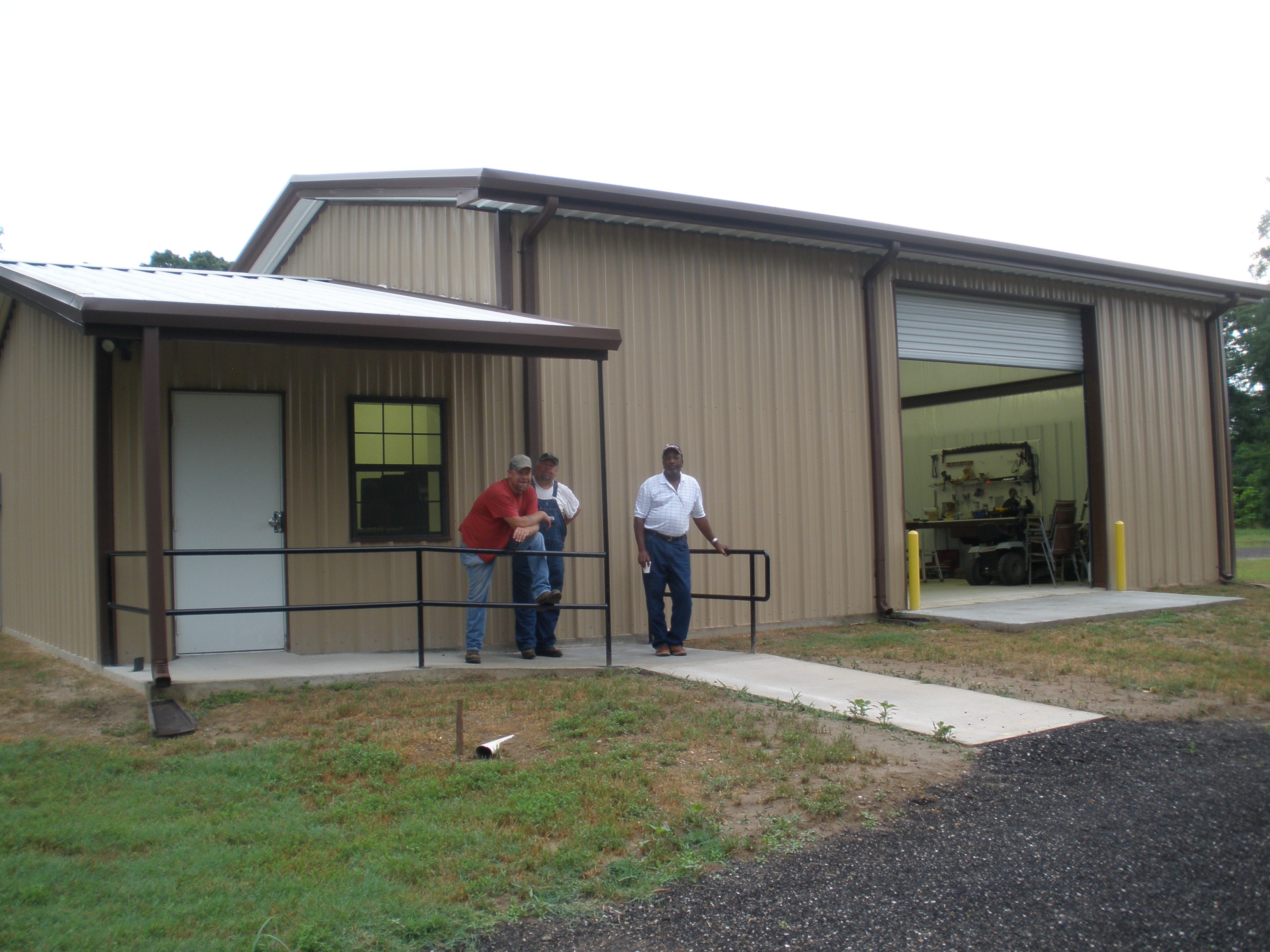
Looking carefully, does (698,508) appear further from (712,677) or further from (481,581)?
(481,581)

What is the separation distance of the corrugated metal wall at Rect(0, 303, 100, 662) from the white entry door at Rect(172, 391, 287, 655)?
2.05ft

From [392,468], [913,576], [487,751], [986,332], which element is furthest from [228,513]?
[986,332]

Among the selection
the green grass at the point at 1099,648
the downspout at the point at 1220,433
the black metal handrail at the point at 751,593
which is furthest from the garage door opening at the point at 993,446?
the black metal handrail at the point at 751,593

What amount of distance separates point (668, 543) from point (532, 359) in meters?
2.01

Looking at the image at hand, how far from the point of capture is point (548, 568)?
8.25m

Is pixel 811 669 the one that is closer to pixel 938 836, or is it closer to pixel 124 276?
pixel 938 836

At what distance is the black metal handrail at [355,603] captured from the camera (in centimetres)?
674

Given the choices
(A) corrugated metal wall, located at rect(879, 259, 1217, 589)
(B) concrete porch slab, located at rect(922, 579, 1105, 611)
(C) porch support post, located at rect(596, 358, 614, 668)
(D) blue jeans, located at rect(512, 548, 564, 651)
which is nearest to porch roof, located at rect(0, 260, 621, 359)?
(C) porch support post, located at rect(596, 358, 614, 668)

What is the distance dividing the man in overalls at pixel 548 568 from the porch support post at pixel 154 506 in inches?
106

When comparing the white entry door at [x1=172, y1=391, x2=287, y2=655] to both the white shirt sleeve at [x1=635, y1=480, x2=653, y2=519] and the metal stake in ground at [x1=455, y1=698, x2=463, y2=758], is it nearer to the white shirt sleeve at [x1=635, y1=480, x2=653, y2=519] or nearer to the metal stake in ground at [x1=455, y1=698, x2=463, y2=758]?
the white shirt sleeve at [x1=635, y1=480, x2=653, y2=519]

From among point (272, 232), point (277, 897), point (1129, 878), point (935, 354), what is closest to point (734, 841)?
point (1129, 878)

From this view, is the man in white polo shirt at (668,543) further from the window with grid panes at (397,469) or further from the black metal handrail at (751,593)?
the window with grid panes at (397,469)

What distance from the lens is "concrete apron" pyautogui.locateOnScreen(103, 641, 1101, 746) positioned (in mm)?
5922

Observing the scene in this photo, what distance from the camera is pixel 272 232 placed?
41.0ft
